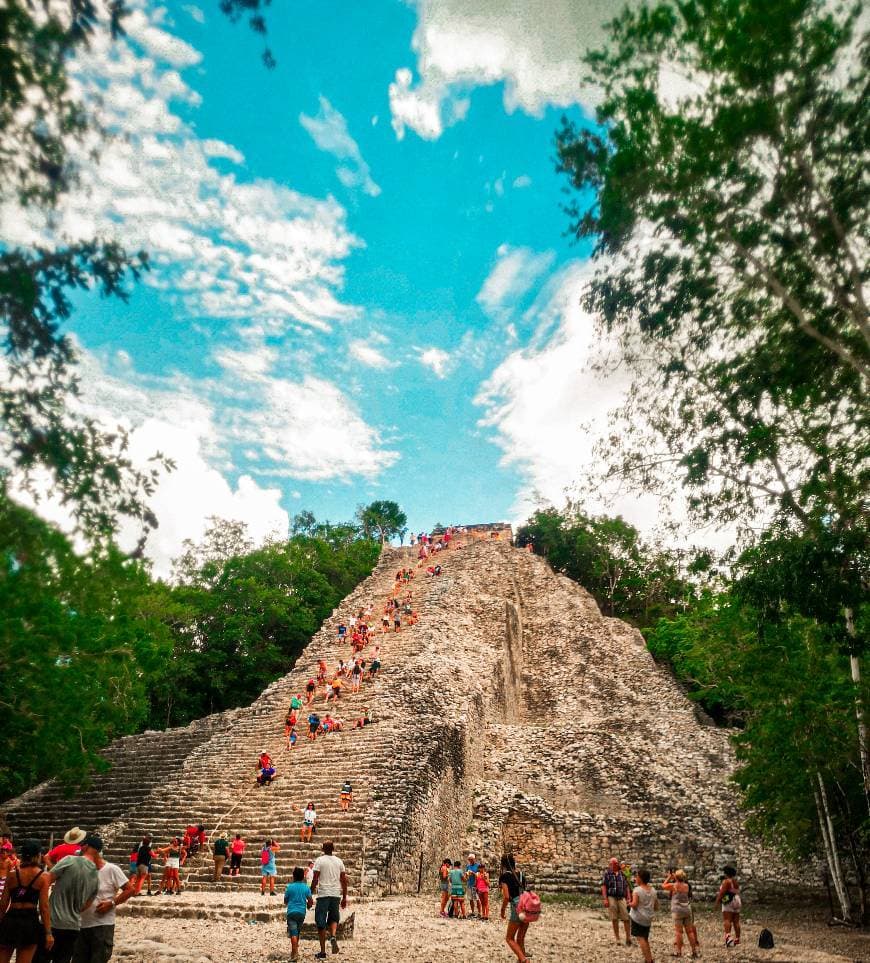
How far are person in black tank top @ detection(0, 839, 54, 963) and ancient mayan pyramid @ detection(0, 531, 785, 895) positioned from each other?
25.4ft

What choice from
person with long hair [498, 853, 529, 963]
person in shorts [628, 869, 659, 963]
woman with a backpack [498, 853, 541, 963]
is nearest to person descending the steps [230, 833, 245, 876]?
person with long hair [498, 853, 529, 963]

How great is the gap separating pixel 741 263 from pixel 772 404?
2088 mm

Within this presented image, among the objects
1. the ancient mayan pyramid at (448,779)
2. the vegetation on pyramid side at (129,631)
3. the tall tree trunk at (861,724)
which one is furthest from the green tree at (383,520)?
the tall tree trunk at (861,724)

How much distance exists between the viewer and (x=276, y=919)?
8.75m

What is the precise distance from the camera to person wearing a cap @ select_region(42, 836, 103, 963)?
448 centimetres

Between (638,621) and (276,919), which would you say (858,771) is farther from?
(638,621)

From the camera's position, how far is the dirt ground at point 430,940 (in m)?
6.83

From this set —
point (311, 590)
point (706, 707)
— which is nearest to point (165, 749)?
point (311, 590)

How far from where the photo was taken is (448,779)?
15.4 meters

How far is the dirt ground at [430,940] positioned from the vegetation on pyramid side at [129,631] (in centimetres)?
418

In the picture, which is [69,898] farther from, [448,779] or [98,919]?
[448,779]

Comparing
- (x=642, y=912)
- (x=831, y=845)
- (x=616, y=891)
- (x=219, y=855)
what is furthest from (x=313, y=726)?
(x=831, y=845)

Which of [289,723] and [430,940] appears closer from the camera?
[430,940]

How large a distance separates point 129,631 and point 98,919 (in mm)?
13863
